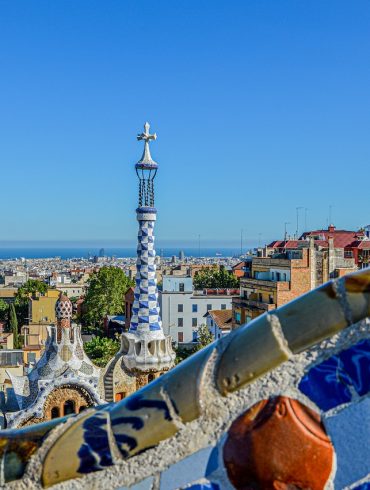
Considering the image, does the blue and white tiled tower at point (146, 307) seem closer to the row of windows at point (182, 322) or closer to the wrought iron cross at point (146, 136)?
the wrought iron cross at point (146, 136)

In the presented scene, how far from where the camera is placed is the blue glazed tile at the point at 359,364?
165 centimetres

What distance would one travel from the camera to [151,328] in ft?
38.3

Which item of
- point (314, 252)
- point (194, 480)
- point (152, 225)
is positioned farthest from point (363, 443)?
point (314, 252)

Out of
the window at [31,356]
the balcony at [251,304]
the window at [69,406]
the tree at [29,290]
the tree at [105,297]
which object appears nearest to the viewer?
the window at [69,406]

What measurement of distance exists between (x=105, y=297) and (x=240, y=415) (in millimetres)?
41347

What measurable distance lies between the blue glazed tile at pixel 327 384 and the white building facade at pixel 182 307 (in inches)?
1548

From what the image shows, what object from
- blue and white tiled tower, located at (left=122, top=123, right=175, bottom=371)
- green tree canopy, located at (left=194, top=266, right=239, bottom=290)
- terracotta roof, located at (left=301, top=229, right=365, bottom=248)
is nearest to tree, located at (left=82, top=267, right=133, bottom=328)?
green tree canopy, located at (left=194, top=266, right=239, bottom=290)

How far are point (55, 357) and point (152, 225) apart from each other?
2.94 meters

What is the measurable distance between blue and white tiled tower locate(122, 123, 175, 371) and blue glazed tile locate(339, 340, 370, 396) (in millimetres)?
9563

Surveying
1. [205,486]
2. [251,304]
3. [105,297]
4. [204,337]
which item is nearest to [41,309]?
[105,297]

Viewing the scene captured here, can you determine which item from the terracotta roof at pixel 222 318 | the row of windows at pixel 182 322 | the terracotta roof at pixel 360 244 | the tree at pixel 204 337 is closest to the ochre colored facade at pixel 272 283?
the tree at pixel 204 337

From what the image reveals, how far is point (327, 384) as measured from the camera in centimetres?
165

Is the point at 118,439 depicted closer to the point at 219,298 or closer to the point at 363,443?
the point at 363,443

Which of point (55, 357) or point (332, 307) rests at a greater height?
point (332, 307)
